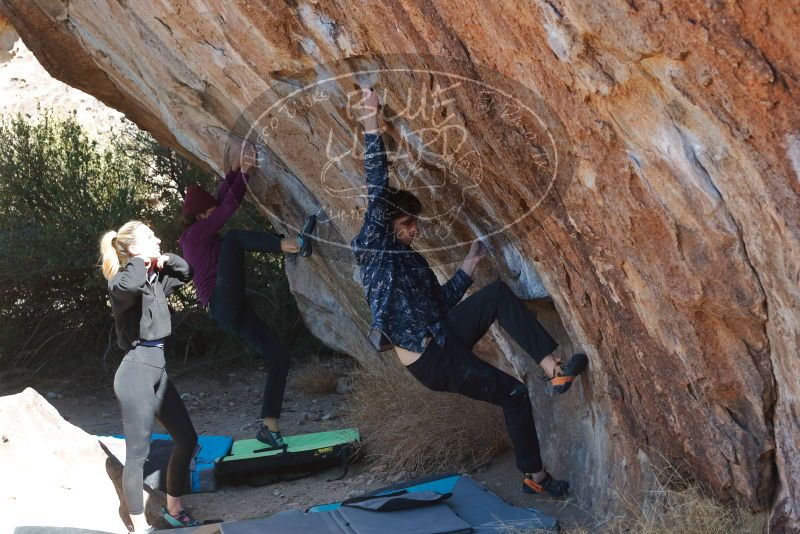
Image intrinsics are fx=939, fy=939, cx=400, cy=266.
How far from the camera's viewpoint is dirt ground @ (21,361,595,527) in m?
5.26

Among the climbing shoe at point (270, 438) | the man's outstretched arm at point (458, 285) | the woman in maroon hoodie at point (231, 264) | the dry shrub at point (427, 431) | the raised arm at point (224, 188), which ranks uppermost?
the raised arm at point (224, 188)

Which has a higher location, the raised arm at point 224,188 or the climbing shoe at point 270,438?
the raised arm at point 224,188

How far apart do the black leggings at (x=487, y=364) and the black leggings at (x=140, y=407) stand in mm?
1296

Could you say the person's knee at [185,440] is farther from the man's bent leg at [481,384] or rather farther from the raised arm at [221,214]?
the raised arm at [221,214]

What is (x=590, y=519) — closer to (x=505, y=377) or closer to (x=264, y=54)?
(x=505, y=377)

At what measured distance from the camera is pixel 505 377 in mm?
4488

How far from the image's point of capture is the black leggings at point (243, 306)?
5598 millimetres

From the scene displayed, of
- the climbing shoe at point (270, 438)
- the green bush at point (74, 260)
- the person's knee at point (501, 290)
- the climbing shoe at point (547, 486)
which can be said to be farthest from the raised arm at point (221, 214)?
the green bush at point (74, 260)

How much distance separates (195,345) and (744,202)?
7.72 metres

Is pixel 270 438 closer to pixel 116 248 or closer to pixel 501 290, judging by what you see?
pixel 116 248

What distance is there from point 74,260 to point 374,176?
6.05 metres

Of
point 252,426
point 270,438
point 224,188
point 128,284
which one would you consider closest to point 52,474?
point 128,284

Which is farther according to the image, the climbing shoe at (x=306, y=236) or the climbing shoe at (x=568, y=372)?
the climbing shoe at (x=306, y=236)

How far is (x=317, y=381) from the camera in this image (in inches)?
330
